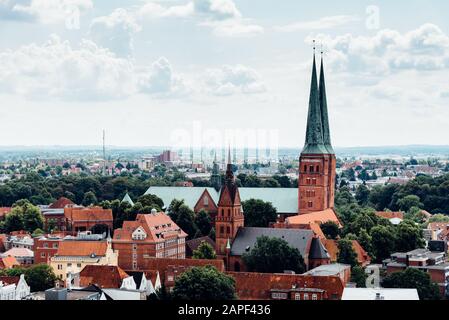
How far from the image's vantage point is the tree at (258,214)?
3950 centimetres

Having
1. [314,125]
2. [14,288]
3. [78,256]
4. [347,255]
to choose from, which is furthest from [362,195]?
[14,288]

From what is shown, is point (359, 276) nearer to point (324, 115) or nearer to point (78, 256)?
point (78, 256)

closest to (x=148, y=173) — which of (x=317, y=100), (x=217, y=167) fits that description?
(x=217, y=167)

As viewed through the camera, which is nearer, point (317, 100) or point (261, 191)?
point (317, 100)

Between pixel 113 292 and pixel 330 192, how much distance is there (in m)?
23.3

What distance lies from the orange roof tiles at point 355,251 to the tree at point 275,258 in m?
2.87

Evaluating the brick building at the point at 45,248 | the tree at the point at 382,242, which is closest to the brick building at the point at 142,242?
the brick building at the point at 45,248

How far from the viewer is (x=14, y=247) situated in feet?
126

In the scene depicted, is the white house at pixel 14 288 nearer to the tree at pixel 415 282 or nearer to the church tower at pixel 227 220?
the church tower at pixel 227 220

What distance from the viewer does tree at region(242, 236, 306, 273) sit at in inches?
1199

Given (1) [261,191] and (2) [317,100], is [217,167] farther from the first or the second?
(2) [317,100]

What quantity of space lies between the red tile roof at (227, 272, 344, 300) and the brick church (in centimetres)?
523

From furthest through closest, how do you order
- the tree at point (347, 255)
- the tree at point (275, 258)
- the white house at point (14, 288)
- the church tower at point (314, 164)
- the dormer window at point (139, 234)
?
the church tower at point (314, 164) < the dormer window at point (139, 234) < the tree at point (347, 255) < the tree at point (275, 258) < the white house at point (14, 288)

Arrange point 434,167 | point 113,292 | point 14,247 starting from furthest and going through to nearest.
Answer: point 434,167 → point 14,247 → point 113,292
